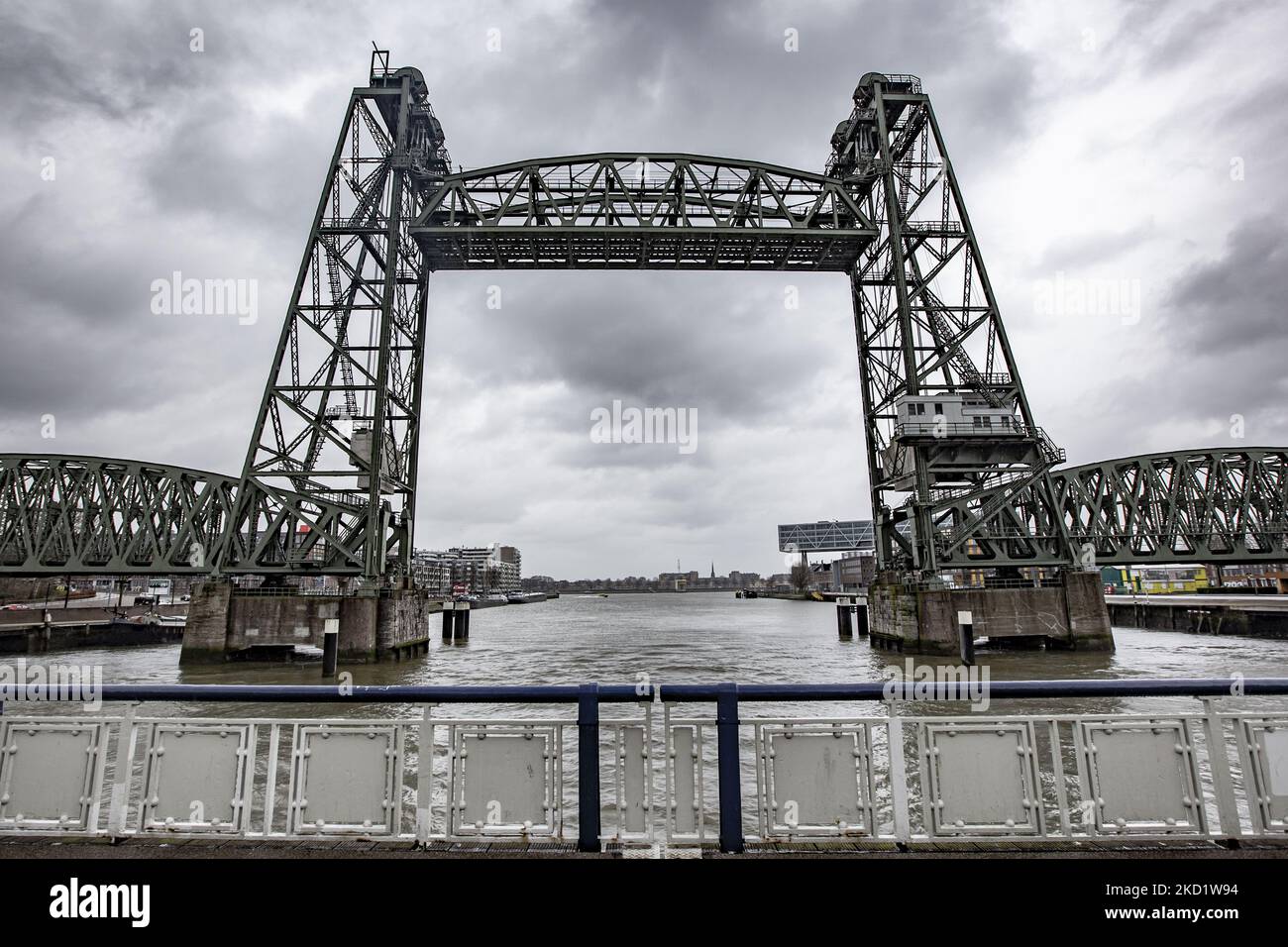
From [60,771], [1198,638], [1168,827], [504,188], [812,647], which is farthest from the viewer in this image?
[1198,638]

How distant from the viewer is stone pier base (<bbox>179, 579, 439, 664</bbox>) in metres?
25.4

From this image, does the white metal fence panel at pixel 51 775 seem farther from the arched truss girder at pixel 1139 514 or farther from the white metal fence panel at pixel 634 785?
the arched truss girder at pixel 1139 514

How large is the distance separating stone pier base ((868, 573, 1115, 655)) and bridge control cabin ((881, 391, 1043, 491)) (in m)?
5.22

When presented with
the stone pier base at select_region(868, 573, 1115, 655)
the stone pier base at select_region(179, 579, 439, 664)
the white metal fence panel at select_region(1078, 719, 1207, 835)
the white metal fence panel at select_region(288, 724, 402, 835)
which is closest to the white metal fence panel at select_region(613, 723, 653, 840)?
the white metal fence panel at select_region(288, 724, 402, 835)

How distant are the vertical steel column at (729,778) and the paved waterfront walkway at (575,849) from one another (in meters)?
0.09

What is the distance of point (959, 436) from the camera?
28141mm

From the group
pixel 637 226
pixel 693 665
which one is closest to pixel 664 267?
pixel 637 226

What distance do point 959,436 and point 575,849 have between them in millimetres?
28865

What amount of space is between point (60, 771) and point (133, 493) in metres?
37.7

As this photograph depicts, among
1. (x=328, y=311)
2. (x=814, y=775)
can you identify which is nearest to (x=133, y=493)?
(x=328, y=311)

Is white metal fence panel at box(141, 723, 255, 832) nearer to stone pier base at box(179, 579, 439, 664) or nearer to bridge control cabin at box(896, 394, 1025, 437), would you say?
stone pier base at box(179, 579, 439, 664)

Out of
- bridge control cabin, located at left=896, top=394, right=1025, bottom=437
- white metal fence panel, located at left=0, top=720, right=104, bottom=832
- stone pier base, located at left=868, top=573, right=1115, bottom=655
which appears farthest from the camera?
bridge control cabin, located at left=896, top=394, right=1025, bottom=437

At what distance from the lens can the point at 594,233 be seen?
1190 inches
